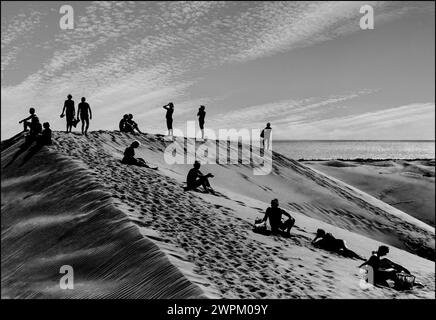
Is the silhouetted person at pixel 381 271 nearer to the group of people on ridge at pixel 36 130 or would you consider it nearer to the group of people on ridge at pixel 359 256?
the group of people on ridge at pixel 359 256

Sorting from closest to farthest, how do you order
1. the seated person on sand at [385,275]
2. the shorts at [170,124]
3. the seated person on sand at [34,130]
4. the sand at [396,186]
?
the seated person on sand at [385,275] → the seated person on sand at [34,130] → the shorts at [170,124] → the sand at [396,186]

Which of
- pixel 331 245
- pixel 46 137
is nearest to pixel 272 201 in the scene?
pixel 331 245

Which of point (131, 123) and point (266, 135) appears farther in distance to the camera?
point (266, 135)

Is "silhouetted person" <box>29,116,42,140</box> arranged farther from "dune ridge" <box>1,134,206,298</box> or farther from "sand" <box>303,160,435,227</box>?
"sand" <box>303,160,435,227</box>

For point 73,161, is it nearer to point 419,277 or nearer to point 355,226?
point 419,277

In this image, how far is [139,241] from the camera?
28.4 ft

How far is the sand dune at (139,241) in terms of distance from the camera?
25.8ft

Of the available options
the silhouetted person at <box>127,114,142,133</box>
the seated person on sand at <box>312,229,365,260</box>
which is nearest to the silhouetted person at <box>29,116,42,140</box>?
the silhouetted person at <box>127,114,142,133</box>

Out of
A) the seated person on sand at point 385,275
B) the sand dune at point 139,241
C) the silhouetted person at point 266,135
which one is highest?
the silhouetted person at point 266,135

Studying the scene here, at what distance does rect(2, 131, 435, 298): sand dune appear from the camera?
7.88m

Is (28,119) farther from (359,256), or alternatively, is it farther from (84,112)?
(359,256)

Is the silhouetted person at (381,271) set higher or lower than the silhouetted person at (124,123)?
lower

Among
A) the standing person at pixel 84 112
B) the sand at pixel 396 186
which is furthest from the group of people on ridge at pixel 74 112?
the sand at pixel 396 186
